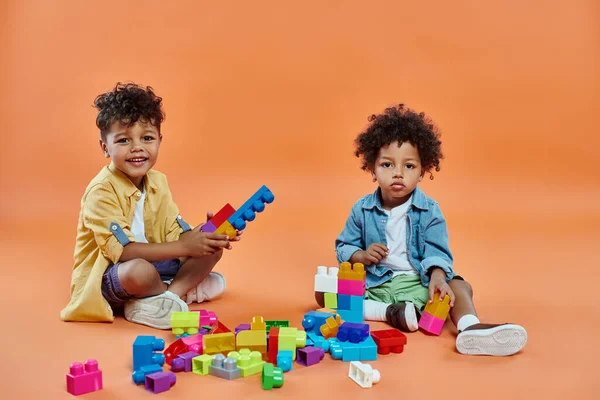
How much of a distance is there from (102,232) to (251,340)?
775mm

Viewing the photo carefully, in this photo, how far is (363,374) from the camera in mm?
2072

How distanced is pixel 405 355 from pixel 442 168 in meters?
2.66

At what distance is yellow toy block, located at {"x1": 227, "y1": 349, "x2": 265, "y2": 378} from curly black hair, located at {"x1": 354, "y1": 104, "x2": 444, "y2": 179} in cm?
107

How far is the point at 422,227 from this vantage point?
284 centimetres

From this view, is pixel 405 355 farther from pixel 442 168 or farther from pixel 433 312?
pixel 442 168

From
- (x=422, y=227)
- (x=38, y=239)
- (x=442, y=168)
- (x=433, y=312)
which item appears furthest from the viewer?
(x=442, y=168)

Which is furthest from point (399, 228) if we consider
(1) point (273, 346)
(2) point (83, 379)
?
(2) point (83, 379)

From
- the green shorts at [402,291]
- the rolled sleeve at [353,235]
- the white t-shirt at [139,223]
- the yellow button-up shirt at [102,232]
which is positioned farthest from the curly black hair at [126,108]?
the green shorts at [402,291]

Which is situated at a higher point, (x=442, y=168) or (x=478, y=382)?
(x=442, y=168)

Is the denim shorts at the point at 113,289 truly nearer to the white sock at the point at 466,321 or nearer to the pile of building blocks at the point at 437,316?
the pile of building blocks at the point at 437,316

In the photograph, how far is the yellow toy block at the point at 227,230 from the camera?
2.64 meters

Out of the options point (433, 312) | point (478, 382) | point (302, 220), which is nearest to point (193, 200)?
point (302, 220)

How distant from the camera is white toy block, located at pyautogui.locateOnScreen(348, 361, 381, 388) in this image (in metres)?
2.06

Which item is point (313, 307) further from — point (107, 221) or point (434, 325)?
point (107, 221)
